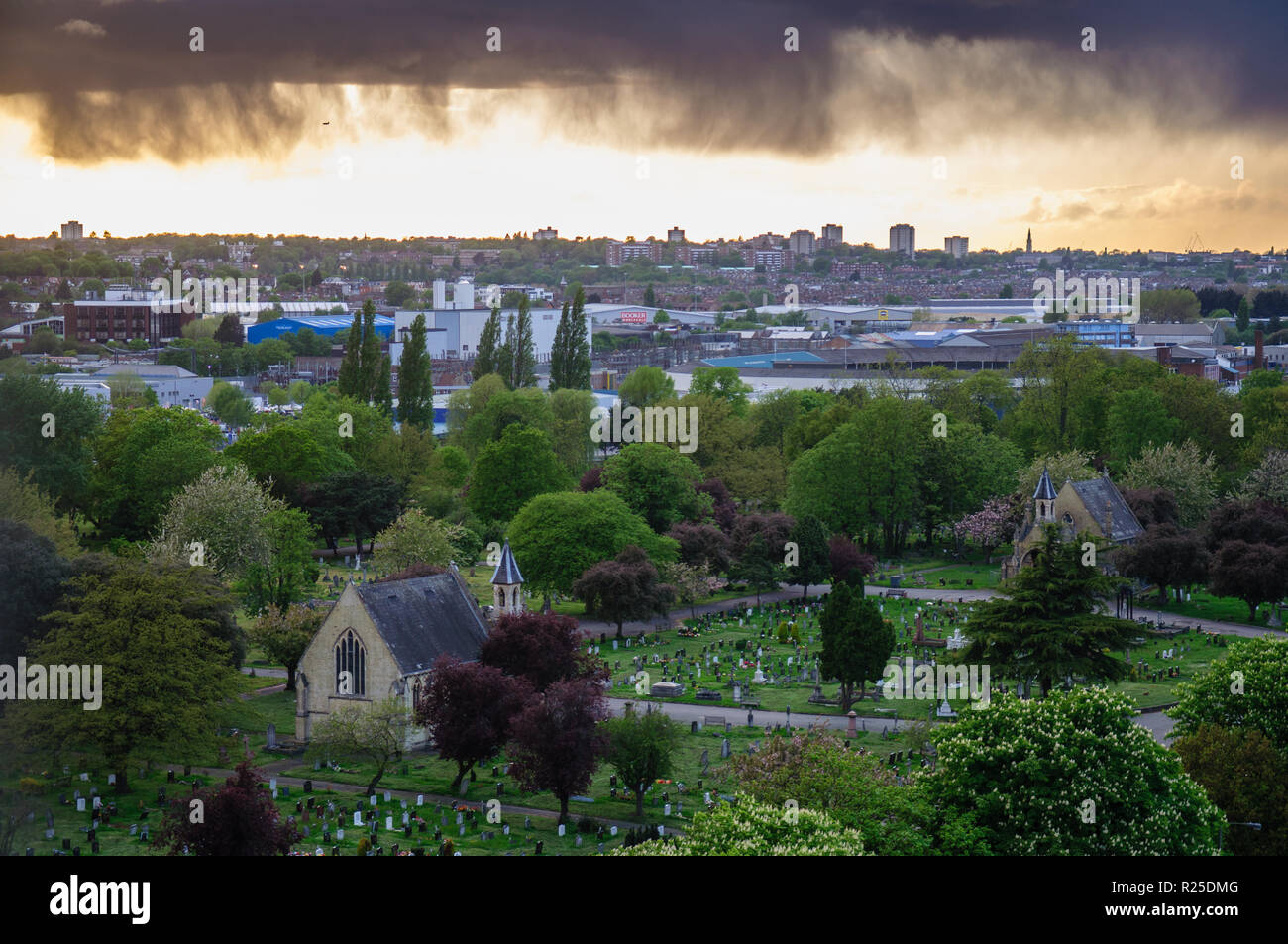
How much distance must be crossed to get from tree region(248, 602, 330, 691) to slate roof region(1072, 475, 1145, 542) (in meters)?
37.5

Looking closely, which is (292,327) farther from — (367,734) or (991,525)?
(367,734)

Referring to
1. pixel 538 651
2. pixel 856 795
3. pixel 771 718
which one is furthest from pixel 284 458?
pixel 856 795

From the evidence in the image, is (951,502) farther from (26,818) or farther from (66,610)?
(26,818)

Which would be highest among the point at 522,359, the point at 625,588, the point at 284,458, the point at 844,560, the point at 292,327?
the point at 292,327

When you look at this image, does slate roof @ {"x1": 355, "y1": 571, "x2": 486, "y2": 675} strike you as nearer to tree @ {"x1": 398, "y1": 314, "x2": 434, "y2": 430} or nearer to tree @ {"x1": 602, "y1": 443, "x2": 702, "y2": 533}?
tree @ {"x1": 602, "y1": 443, "x2": 702, "y2": 533}

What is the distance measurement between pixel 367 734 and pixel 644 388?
72914 millimetres

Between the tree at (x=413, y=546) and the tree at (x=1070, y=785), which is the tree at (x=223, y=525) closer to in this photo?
the tree at (x=413, y=546)

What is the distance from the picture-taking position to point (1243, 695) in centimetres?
3578

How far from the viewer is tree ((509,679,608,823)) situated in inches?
1533

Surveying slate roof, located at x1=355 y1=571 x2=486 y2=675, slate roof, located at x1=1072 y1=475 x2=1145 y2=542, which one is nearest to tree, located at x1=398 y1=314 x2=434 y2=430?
slate roof, located at x1=1072 y1=475 x2=1145 y2=542

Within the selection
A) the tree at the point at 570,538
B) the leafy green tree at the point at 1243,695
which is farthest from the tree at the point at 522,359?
the leafy green tree at the point at 1243,695

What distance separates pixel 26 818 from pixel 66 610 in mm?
10177

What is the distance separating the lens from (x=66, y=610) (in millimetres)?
45250
